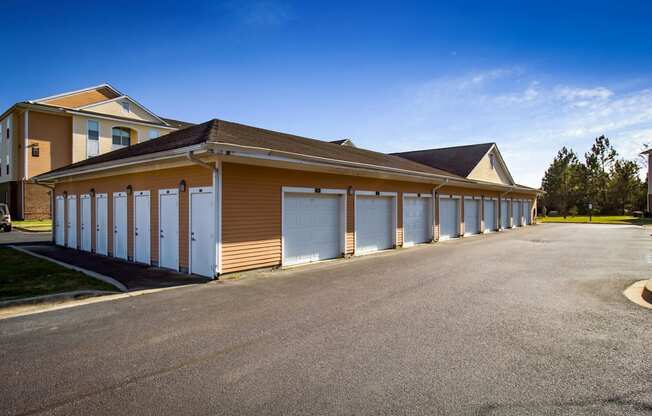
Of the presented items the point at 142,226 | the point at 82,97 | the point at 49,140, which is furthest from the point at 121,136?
the point at 142,226

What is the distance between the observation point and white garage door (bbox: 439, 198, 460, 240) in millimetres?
18656

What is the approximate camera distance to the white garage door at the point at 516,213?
28.7m

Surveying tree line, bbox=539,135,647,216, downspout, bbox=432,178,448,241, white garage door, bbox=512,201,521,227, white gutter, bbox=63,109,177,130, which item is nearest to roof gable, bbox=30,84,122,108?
white gutter, bbox=63,109,177,130

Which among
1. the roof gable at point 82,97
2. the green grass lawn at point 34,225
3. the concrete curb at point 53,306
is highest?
the roof gable at point 82,97

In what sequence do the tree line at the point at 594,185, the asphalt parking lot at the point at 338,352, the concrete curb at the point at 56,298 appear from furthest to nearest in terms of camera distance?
the tree line at the point at 594,185 → the concrete curb at the point at 56,298 → the asphalt parking lot at the point at 338,352

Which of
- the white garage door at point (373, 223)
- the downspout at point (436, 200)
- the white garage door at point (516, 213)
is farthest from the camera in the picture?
the white garage door at point (516, 213)

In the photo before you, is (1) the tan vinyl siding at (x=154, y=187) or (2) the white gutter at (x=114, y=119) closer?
(1) the tan vinyl siding at (x=154, y=187)

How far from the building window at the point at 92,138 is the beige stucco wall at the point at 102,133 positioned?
0.23 meters

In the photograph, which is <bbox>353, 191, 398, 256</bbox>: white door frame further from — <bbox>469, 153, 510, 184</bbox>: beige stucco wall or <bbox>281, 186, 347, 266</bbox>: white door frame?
<bbox>469, 153, 510, 184</bbox>: beige stucco wall

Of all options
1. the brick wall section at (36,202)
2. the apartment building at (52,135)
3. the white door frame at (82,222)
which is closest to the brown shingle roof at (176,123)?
the apartment building at (52,135)

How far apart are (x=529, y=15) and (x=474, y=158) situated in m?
14.8

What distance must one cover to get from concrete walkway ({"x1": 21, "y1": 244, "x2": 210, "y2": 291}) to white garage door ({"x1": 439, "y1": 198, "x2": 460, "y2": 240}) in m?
13.2

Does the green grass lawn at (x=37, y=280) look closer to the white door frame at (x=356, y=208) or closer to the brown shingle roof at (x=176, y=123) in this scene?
the white door frame at (x=356, y=208)

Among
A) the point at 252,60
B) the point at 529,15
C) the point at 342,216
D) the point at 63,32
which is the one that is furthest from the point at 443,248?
the point at 63,32
